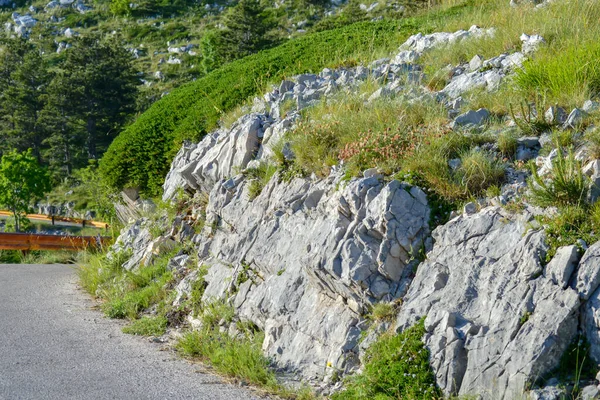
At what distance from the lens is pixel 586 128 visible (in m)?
6.72

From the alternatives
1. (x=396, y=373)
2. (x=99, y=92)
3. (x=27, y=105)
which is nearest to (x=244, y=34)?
(x=99, y=92)

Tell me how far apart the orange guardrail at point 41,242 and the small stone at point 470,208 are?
421 inches

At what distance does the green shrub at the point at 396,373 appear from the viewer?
5.47 metres

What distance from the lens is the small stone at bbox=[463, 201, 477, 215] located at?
20.8 feet

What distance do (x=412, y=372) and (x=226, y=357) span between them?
2.20 m

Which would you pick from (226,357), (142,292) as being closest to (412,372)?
(226,357)

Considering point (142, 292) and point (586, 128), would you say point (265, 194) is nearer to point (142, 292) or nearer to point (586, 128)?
point (142, 292)

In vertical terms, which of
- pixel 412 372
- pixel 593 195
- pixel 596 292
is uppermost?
pixel 593 195

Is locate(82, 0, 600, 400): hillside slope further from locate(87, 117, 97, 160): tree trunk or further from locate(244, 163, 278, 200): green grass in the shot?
locate(87, 117, 97, 160): tree trunk

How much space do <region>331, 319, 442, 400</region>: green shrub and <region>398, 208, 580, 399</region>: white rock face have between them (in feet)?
0.31

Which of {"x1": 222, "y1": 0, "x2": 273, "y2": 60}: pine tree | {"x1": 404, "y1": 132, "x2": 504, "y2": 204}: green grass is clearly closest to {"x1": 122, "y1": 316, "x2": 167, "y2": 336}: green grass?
{"x1": 404, "y1": 132, "x2": 504, "y2": 204}: green grass

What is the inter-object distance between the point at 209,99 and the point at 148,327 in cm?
604

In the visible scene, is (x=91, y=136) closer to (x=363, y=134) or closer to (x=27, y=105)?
(x=27, y=105)

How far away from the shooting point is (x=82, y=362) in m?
7.14
